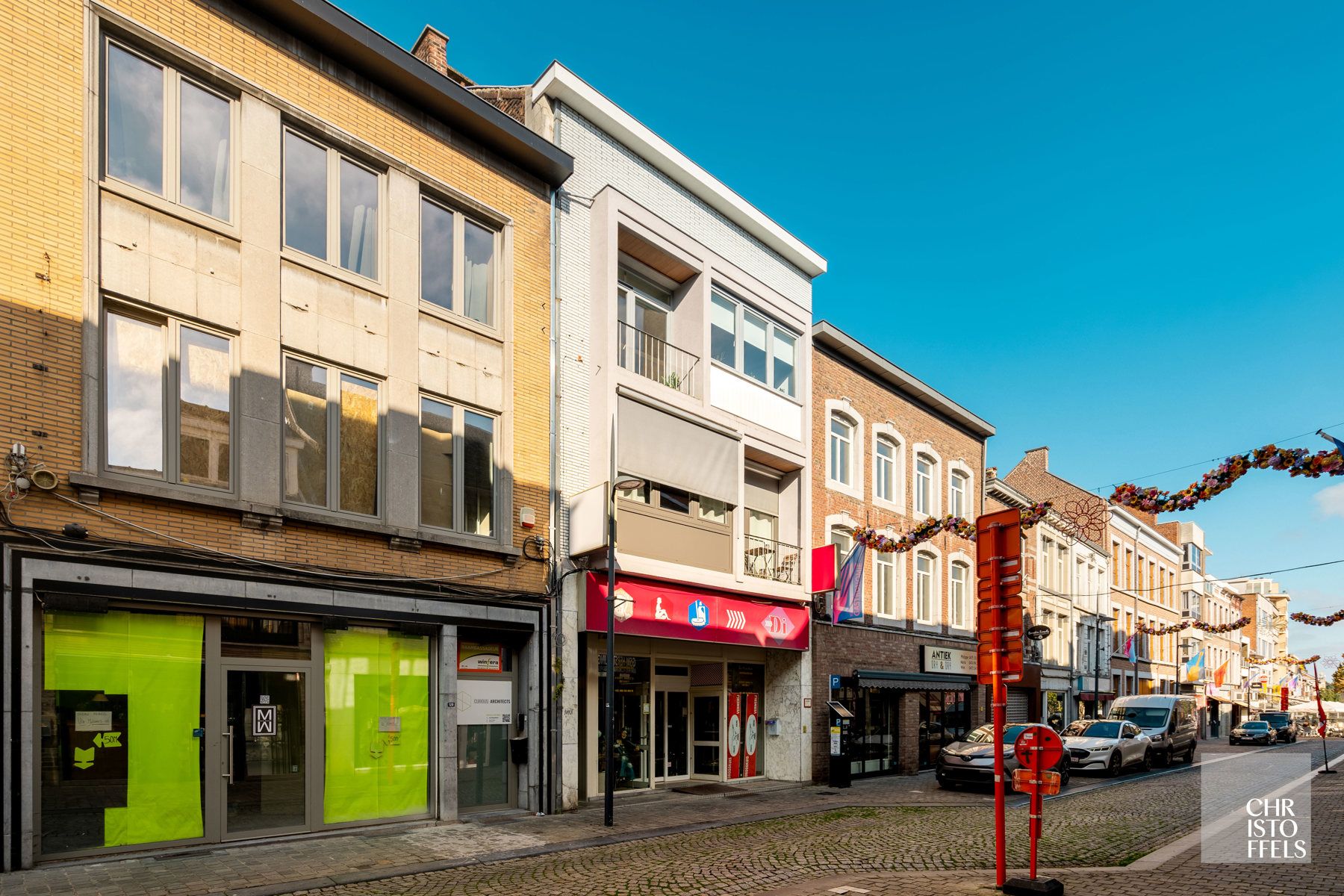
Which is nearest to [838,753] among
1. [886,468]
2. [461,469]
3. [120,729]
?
[886,468]

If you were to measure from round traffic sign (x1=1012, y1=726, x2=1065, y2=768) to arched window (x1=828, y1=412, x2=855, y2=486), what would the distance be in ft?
49.1

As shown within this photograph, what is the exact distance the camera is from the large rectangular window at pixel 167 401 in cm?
1053

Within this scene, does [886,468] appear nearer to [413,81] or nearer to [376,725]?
[413,81]

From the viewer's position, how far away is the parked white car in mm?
23734

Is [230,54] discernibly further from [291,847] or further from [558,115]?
[291,847]

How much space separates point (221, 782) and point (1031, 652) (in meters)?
29.6

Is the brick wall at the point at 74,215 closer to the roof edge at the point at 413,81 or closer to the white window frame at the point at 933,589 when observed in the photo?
the roof edge at the point at 413,81

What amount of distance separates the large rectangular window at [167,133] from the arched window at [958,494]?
22678 millimetres

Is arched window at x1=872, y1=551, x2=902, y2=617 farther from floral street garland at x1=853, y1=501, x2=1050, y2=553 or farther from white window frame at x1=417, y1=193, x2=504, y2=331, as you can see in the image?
white window frame at x1=417, y1=193, x2=504, y2=331

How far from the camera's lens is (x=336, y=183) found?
13.2 meters

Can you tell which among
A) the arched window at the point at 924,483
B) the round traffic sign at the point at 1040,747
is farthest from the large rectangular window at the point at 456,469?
the arched window at the point at 924,483

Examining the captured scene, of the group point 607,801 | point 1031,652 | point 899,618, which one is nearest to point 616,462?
point 607,801

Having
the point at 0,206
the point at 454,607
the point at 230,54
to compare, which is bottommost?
the point at 454,607

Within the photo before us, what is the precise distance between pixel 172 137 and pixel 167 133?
7 centimetres
